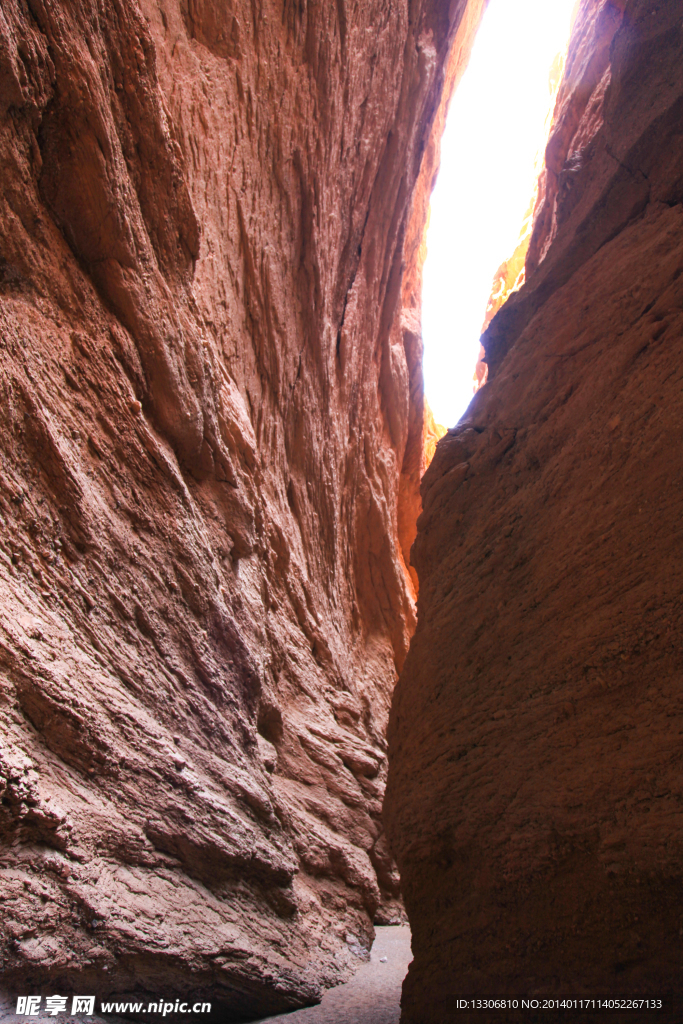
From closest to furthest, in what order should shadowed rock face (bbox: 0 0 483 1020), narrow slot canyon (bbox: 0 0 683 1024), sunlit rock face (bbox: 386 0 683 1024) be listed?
sunlit rock face (bbox: 386 0 683 1024)
narrow slot canyon (bbox: 0 0 683 1024)
shadowed rock face (bbox: 0 0 483 1020)

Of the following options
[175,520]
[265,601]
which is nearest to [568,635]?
[175,520]

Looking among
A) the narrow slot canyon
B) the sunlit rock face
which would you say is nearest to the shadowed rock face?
the narrow slot canyon

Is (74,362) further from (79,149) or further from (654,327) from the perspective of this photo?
(654,327)

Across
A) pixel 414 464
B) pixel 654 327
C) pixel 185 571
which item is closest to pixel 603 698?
pixel 654 327

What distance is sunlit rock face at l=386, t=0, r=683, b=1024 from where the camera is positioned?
2590 millimetres

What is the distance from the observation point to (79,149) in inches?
166

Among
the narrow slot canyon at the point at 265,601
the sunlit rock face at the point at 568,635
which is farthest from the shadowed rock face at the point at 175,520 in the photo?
the sunlit rock face at the point at 568,635

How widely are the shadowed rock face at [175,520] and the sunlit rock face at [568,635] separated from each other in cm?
154

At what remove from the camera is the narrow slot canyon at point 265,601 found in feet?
9.32

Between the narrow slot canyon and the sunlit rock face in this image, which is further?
the narrow slot canyon

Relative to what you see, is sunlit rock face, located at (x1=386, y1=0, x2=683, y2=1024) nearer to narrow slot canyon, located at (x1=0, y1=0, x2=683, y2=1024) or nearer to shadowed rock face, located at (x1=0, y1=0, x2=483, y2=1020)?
narrow slot canyon, located at (x1=0, y1=0, x2=683, y2=1024)

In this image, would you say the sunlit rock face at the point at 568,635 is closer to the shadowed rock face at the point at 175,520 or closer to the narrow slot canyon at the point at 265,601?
the narrow slot canyon at the point at 265,601

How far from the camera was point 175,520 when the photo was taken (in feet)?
15.8

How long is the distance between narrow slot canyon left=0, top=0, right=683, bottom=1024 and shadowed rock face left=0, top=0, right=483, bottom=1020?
27 millimetres
